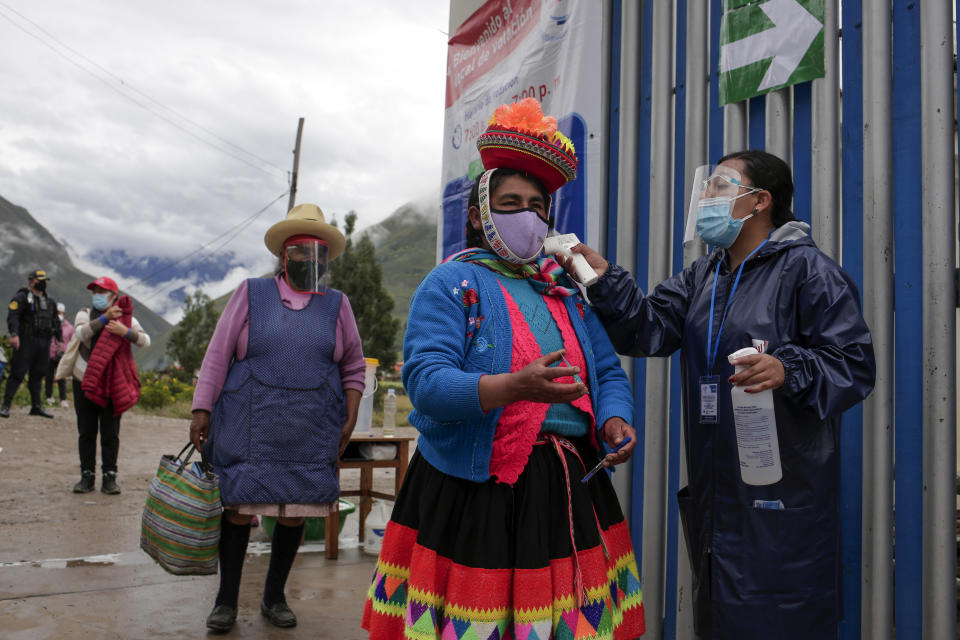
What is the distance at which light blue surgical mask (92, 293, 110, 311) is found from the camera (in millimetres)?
6910

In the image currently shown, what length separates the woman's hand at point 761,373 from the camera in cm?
188

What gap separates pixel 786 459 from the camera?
80.2 inches

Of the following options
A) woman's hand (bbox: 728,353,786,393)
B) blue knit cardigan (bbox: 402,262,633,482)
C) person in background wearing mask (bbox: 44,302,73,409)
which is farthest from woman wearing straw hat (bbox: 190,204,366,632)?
person in background wearing mask (bbox: 44,302,73,409)

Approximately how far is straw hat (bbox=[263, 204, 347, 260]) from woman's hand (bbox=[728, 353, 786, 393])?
8.39 ft

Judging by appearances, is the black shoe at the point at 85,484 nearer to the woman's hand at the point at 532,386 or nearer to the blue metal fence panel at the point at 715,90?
the blue metal fence panel at the point at 715,90

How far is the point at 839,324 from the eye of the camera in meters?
2.01

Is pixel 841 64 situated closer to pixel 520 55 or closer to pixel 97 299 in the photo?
pixel 520 55

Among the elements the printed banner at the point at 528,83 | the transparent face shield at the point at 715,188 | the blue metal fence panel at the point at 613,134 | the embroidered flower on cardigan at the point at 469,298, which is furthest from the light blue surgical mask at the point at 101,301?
the transparent face shield at the point at 715,188

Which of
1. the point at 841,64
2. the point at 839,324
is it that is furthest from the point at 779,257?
the point at 841,64

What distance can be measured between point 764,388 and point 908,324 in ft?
2.93

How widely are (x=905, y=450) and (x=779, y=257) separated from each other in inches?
32.3

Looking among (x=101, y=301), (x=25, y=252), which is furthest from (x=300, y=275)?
(x=25, y=252)

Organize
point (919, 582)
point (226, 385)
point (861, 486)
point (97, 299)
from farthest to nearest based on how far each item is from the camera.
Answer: point (97, 299)
point (226, 385)
point (861, 486)
point (919, 582)

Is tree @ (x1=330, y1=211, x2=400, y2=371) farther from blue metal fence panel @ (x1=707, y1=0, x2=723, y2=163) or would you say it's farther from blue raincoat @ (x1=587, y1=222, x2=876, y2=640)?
blue raincoat @ (x1=587, y1=222, x2=876, y2=640)
